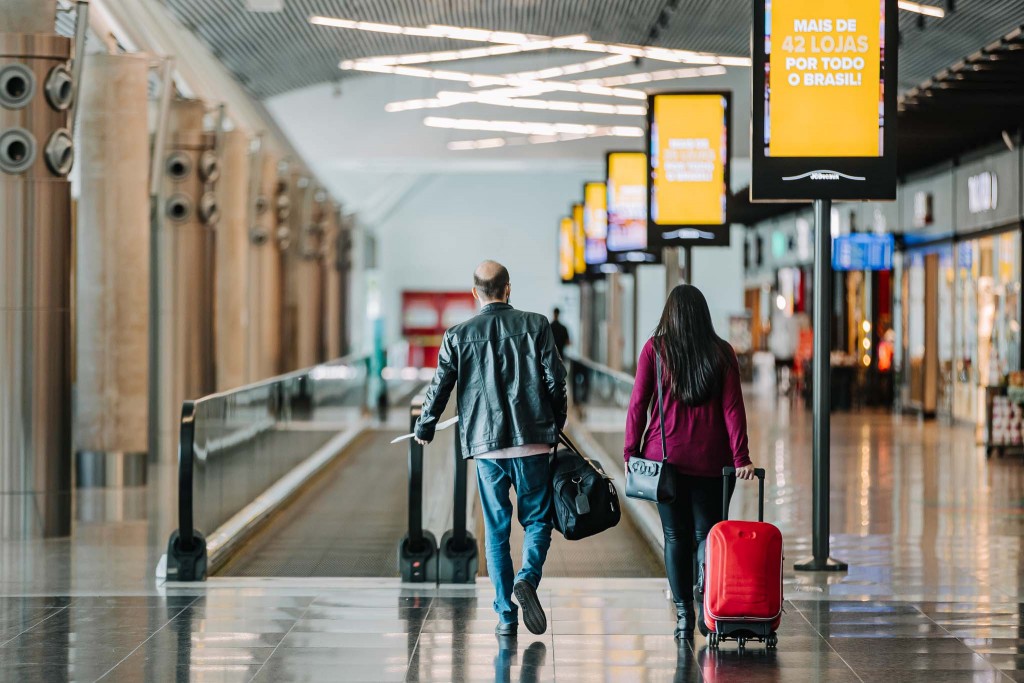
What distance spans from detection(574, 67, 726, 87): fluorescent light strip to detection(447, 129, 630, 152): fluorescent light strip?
6755 millimetres

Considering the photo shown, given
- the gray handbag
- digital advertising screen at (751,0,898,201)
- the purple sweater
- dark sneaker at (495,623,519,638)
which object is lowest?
dark sneaker at (495,623,519,638)

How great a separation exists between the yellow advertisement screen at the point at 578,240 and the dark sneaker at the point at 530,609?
20627mm

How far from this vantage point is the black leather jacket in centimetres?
605

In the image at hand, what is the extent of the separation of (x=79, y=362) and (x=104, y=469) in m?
1.08

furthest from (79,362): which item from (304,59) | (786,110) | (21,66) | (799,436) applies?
(304,59)

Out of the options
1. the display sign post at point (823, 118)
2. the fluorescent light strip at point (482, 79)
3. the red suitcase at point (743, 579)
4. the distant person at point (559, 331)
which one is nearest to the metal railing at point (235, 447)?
the red suitcase at point (743, 579)

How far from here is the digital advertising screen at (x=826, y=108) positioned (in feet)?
27.0

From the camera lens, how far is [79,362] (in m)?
13.4

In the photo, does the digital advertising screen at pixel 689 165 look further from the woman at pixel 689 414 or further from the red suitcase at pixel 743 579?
the red suitcase at pixel 743 579

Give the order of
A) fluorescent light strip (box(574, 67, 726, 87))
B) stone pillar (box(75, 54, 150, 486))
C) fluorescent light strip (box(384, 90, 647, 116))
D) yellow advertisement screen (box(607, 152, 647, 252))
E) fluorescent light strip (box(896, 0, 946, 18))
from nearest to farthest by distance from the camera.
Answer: stone pillar (box(75, 54, 150, 486)) < fluorescent light strip (box(896, 0, 946, 18)) < yellow advertisement screen (box(607, 152, 647, 252)) < fluorescent light strip (box(574, 67, 726, 87)) < fluorescent light strip (box(384, 90, 647, 116))

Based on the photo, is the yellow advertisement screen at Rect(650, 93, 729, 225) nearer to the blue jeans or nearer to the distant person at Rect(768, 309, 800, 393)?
→ the blue jeans

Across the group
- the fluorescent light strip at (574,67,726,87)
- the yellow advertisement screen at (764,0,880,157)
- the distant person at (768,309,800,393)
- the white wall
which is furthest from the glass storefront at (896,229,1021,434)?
the white wall

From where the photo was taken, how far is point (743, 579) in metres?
5.93

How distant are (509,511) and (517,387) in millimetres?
583
